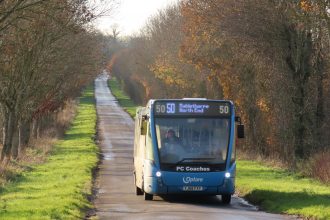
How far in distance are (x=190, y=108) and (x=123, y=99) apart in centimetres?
11567

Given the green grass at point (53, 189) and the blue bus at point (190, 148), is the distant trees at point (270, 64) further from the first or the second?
the green grass at point (53, 189)

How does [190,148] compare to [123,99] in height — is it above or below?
below

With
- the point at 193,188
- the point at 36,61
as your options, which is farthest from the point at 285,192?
the point at 36,61

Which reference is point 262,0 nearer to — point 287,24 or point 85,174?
point 287,24

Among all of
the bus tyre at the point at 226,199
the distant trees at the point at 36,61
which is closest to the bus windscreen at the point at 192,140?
the bus tyre at the point at 226,199

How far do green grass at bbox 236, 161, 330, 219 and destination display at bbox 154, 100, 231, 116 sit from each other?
8.69 feet

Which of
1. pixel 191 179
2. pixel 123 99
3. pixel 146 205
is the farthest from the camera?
pixel 123 99

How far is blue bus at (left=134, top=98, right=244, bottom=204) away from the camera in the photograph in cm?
2011

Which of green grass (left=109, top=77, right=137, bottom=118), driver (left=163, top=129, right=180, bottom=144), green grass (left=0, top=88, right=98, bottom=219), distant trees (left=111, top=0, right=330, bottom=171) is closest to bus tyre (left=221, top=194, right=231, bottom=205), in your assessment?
driver (left=163, top=129, right=180, bottom=144)

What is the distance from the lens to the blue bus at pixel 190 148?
2011cm

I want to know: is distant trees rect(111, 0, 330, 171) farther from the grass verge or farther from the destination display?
the destination display

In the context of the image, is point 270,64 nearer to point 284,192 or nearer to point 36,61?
point 36,61

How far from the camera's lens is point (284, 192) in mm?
21266

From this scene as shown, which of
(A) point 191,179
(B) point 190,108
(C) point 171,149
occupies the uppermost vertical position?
(B) point 190,108
